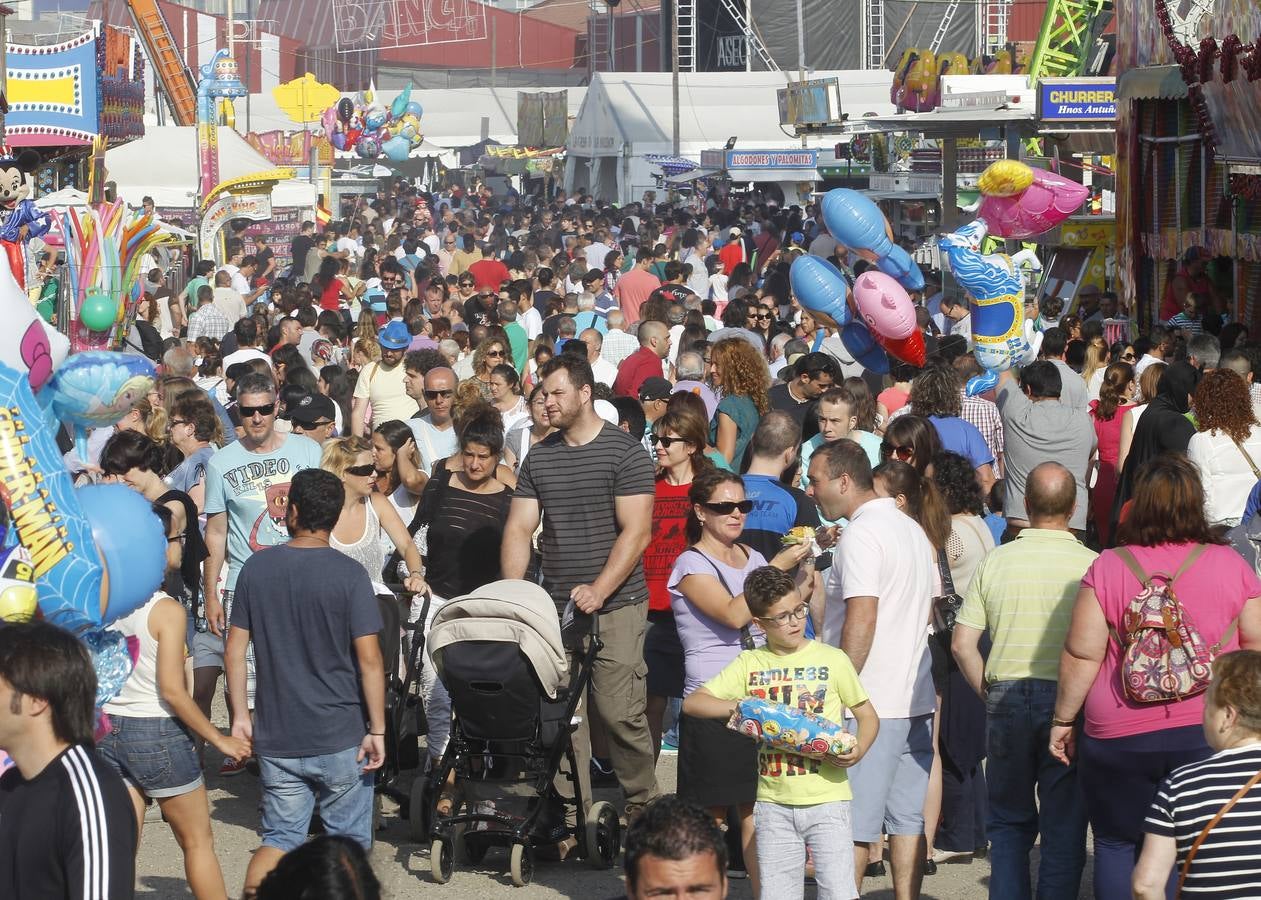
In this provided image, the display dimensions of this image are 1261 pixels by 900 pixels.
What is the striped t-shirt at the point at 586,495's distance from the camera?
249 inches

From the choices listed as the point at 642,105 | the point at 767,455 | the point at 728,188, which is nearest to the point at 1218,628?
the point at 767,455

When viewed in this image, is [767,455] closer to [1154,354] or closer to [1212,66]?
[1154,354]

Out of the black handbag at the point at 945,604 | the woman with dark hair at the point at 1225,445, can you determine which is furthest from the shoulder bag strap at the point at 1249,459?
the black handbag at the point at 945,604

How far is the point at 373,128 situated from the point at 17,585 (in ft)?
136

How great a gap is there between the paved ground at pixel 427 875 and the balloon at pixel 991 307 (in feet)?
15.6

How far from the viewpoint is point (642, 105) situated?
42.0 m

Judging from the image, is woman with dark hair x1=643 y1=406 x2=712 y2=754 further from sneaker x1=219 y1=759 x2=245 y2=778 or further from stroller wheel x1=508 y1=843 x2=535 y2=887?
sneaker x1=219 y1=759 x2=245 y2=778

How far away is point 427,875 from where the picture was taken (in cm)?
615

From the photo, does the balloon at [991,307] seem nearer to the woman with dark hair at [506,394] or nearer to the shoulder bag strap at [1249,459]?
the shoulder bag strap at [1249,459]

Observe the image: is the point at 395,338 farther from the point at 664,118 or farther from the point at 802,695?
the point at 664,118

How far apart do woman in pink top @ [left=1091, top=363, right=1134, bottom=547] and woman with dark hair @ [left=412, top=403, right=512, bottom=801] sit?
435 cm

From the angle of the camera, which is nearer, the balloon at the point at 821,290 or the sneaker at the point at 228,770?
the sneaker at the point at 228,770

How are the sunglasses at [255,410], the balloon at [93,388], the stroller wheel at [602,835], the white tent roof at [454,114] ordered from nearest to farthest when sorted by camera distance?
1. the balloon at [93,388]
2. the stroller wheel at [602,835]
3. the sunglasses at [255,410]
4. the white tent roof at [454,114]

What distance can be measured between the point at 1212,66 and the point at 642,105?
3027 centimetres
